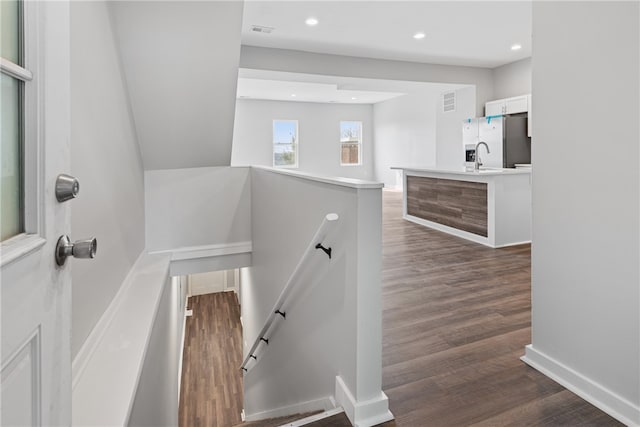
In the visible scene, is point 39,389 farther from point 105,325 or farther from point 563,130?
point 563,130

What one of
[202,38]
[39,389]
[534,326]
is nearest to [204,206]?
[202,38]

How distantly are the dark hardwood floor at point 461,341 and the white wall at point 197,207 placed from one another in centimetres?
183

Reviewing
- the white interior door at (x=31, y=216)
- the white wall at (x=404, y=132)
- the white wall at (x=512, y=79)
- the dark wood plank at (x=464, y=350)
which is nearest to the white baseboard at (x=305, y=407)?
the dark wood plank at (x=464, y=350)

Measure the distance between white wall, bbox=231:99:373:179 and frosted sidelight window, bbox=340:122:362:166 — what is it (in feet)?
0.45

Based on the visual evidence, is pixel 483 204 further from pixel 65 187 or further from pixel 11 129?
pixel 11 129

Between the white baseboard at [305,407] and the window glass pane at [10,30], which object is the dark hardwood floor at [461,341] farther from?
the window glass pane at [10,30]

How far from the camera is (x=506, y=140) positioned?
22.5 ft

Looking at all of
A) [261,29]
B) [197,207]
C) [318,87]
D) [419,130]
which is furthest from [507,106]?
[197,207]

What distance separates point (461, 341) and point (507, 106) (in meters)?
6.07

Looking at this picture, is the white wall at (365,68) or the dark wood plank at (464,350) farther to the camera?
the white wall at (365,68)

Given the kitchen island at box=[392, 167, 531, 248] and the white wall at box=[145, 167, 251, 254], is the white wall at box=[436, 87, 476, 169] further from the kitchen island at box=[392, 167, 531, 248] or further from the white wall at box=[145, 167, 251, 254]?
the white wall at box=[145, 167, 251, 254]

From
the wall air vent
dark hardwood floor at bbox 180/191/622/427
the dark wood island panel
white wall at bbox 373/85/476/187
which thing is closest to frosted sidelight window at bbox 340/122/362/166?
white wall at bbox 373/85/476/187

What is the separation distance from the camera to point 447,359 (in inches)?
83.2

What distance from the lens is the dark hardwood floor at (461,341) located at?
5.61 ft
